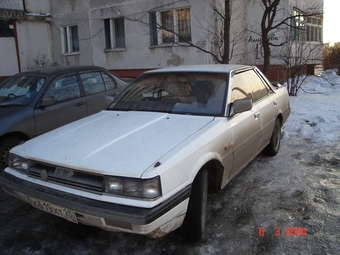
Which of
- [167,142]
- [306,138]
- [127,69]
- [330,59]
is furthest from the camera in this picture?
[330,59]

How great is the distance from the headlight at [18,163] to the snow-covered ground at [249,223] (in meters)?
0.67

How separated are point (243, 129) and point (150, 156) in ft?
4.77

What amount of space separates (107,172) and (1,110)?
10.1 feet

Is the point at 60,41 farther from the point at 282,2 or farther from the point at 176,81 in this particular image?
the point at 176,81

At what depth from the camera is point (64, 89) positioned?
538cm

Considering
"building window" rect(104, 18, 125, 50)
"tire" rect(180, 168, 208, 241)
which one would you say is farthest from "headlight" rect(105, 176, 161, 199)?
"building window" rect(104, 18, 125, 50)

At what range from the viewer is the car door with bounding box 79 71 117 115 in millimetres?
5691

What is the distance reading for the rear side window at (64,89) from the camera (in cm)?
518

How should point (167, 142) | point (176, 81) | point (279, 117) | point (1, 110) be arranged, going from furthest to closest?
point (279, 117) < point (1, 110) < point (176, 81) < point (167, 142)

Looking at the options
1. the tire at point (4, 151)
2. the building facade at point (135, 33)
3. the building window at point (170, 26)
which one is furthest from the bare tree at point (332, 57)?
the tire at point (4, 151)

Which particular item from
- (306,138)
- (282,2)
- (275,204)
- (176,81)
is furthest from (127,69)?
(275,204)

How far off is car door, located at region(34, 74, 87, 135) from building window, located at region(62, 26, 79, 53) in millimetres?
11168

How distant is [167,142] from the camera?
2.78 m
